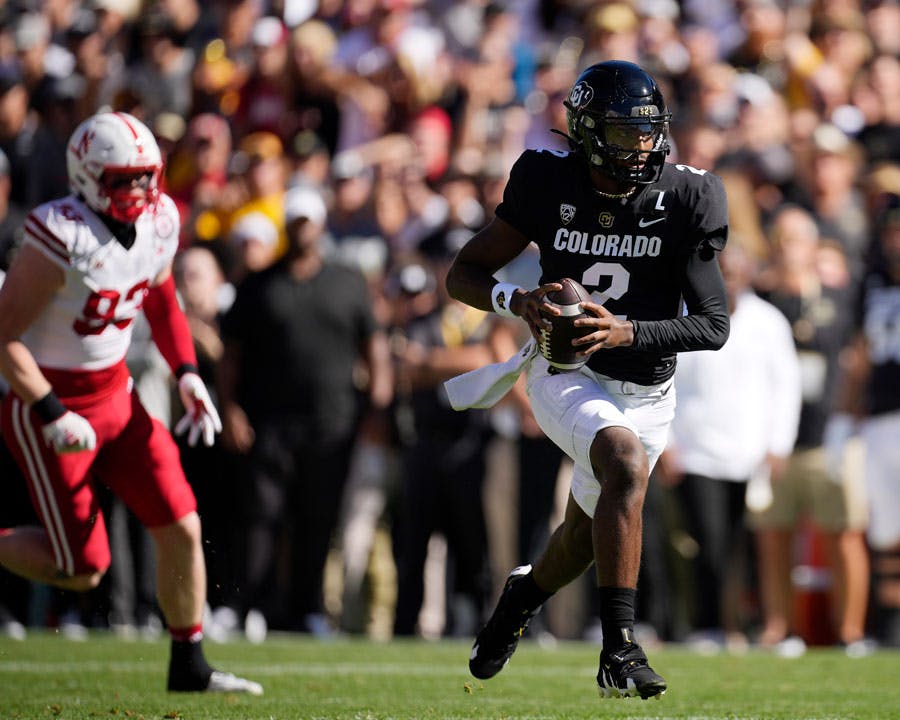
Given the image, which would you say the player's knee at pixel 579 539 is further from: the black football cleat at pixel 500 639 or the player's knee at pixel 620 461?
the player's knee at pixel 620 461

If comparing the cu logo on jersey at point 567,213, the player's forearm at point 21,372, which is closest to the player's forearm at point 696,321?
the cu logo on jersey at point 567,213

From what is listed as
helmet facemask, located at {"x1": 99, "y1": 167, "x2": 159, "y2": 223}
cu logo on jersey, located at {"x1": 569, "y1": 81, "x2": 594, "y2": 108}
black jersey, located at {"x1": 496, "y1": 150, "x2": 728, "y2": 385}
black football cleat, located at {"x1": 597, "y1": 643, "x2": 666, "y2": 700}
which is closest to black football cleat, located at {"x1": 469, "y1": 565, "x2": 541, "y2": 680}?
black football cleat, located at {"x1": 597, "y1": 643, "x2": 666, "y2": 700}

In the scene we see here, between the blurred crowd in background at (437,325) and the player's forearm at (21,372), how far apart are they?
2824 millimetres

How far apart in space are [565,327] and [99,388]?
1978mm

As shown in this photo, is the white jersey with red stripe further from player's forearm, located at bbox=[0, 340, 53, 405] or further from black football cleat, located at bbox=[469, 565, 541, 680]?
black football cleat, located at bbox=[469, 565, 541, 680]

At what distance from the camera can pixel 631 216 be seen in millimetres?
5805

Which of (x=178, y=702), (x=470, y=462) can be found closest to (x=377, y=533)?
(x=470, y=462)

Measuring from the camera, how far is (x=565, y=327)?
5.55 meters

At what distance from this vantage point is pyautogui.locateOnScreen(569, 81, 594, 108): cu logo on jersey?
19.1 feet

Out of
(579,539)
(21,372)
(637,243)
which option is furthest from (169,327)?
(637,243)

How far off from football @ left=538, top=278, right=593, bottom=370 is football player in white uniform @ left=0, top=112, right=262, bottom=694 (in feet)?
5.17

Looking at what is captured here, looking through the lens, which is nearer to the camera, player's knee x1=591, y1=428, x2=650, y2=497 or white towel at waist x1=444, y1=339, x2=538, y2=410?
player's knee x1=591, y1=428, x2=650, y2=497

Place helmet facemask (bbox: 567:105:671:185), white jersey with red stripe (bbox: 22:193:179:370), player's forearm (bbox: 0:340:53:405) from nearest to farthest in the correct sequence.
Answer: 1. helmet facemask (bbox: 567:105:671:185)
2. player's forearm (bbox: 0:340:53:405)
3. white jersey with red stripe (bbox: 22:193:179:370)

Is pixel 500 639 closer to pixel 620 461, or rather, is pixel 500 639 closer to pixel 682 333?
pixel 620 461
